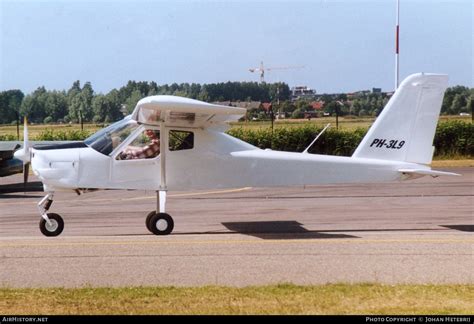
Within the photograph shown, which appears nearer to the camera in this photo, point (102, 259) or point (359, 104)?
point (102, 259)

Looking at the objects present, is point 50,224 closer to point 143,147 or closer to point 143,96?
point 143,147

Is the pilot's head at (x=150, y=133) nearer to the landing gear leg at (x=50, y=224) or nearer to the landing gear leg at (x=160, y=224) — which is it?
the landing gear leg at (x=160, y=224)

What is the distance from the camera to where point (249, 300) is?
23.7 ft

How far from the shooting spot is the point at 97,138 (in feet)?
42.8

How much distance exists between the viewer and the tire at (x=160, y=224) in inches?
497

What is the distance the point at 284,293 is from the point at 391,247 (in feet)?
10.1

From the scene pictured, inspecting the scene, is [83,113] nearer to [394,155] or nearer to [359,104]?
[359,104]

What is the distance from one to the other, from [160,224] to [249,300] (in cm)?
559

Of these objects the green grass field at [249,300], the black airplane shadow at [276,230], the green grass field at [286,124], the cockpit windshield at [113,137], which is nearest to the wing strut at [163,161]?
the cockpit windshield at [113,137]

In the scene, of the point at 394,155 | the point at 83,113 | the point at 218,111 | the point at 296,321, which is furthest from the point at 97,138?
the point at 83,113

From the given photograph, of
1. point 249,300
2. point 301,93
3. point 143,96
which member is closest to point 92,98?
point 143,96

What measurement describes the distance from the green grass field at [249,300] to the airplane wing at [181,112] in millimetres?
4704

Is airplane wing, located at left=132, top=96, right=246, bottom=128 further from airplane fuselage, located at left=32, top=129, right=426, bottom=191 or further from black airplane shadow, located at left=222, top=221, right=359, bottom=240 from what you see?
black airplane shadow, located at left=222, top=221, right=359, bottom=240

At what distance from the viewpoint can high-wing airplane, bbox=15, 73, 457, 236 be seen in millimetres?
12711
